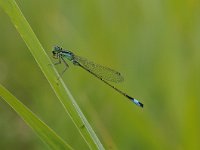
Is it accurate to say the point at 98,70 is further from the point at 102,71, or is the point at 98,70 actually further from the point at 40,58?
the point at 40,58

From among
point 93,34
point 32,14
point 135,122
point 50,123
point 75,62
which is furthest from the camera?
point 32,14

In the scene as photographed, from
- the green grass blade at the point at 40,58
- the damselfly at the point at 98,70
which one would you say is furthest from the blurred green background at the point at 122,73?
the green grass blade at the point at 40,58

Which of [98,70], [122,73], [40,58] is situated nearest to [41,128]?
[40,58]

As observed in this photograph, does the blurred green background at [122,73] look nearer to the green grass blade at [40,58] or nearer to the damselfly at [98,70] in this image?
the damselfly at [98,70]

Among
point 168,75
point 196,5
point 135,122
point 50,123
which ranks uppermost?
point 196,5

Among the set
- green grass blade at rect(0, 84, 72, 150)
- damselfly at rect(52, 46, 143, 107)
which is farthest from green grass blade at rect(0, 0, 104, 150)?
damselfly at rect(52, 46, 143, 107)

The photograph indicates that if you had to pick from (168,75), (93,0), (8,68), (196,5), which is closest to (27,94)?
(8,68)

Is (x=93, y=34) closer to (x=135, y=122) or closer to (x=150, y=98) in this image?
(x=150, y=98)

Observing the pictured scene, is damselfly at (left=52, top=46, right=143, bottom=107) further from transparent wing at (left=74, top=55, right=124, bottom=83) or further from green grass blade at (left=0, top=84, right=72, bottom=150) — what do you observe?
green grass blade at (left=0, top=84, right=72, bottom=150)
